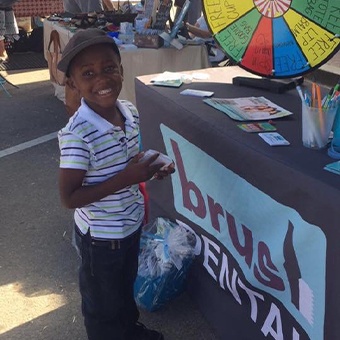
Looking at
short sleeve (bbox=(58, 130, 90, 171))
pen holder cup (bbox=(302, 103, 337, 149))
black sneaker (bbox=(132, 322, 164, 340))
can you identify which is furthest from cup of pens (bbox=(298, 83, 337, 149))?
black sneaker (bbox=(132, 322, 164, 340))

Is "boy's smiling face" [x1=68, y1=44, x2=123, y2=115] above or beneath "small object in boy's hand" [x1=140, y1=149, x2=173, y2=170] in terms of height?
above

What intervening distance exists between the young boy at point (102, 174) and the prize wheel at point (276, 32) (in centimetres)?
71

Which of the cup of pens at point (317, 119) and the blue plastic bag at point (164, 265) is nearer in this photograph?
the cup of pens at point (317, 119)

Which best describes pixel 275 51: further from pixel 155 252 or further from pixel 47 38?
pixel 47 38

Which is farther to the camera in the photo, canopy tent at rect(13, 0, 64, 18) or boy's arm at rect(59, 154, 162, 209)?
canopy tent at rect(13, 0, 64, 18)

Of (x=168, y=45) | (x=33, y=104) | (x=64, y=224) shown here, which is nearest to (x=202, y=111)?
(x=64, y=224)

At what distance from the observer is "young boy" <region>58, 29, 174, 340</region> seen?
1.61m

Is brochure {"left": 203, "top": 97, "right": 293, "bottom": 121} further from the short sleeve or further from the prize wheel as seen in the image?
the short sleeve

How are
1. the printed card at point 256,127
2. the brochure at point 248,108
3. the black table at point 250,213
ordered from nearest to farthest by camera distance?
the black table at point 250,213 < the printed card at point 256,127 < the brochure at point 248,108

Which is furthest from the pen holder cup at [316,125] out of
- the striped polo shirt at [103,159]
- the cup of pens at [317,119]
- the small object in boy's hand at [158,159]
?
the striped polo shirt at [103,159]

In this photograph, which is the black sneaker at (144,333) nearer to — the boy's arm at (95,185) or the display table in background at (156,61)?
the boy's arm at (95,185)

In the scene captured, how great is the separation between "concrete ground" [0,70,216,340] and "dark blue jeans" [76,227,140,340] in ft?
1.18

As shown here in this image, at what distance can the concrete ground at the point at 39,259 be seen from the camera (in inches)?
91.6

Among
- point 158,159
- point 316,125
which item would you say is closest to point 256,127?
point 316,125
